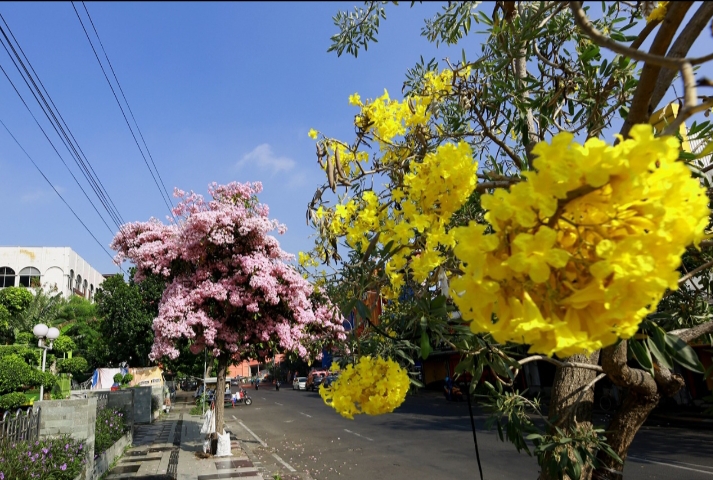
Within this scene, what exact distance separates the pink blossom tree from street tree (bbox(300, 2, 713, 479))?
3.86m

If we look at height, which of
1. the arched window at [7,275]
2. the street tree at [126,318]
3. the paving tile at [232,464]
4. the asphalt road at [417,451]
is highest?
the arched window at [7,275]

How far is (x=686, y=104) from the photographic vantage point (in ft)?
3.22

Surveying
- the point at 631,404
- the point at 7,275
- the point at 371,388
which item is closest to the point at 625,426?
the point at 631,404

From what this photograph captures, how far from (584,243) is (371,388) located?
1.44 meters

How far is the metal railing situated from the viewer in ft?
17.7

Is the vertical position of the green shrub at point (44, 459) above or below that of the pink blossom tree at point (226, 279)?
below

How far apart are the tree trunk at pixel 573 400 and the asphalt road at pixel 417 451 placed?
5.27 meters

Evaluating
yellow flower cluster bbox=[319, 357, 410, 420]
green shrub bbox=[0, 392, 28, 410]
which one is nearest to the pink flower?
green shrub bbox=[0, 392, 28, 410]

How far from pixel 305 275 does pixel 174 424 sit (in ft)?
44.2

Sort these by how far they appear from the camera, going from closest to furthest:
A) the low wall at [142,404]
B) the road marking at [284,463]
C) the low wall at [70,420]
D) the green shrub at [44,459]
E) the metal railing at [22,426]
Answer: the green shrub at [44,459] → the metal railing at [22,426] → the low wall at [70,420] → the road marking at [284,463] → the low wall at [142,404]

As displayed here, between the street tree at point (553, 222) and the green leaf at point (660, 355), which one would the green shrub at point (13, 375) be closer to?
the street tree at point (553, 222)

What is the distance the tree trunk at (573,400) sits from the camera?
2.24 m

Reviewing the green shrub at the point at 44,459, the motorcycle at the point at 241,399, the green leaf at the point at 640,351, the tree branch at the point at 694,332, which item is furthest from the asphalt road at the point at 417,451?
the motorcycle at the point at 241,399

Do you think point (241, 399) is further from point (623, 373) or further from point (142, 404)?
point (623, 373)
